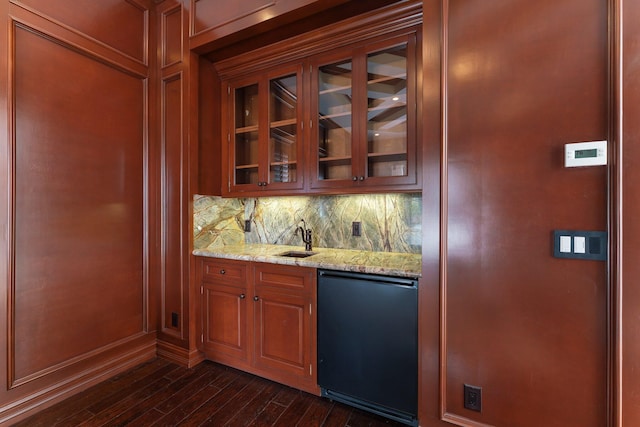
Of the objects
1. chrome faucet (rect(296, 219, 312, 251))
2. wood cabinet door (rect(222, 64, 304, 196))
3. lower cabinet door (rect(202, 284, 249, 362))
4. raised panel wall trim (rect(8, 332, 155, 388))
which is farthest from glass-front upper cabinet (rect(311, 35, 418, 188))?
raised panel wall trim (rect(8, 332, 155, 388))

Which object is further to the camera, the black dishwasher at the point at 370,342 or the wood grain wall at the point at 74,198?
the wood grain wall at the point at 74,198

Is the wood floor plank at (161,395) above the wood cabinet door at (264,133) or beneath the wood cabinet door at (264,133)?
beneath

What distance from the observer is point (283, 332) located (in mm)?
1984

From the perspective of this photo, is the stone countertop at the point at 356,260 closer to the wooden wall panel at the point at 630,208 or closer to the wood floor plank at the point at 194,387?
the wooden wall panel at the point at 630,208

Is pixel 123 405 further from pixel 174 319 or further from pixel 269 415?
pixel 269 415

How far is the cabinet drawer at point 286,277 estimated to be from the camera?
6.21 ft

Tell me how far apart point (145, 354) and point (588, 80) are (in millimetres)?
3516

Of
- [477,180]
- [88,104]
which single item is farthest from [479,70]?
[88,104]

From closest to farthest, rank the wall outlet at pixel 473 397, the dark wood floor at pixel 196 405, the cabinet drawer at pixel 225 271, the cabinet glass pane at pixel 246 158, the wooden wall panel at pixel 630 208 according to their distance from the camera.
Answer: the wooden wall panel at pixel 630 208, the wall outlet at pixel 473 397, the dark wood floor at pixel 196 405, the cabinet drawer at pixel 225 271, the cabinet glass pane at pixel 246 158

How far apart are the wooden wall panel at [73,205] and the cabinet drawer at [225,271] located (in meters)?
0.66

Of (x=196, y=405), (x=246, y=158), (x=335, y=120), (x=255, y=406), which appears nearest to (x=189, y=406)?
(x=196, y=405)

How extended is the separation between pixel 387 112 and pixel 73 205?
2.39 metres

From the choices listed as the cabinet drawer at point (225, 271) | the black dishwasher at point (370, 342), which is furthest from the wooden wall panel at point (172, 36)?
the black dishwasher at point (370, 342)

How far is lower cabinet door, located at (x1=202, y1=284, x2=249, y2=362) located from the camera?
216cm
